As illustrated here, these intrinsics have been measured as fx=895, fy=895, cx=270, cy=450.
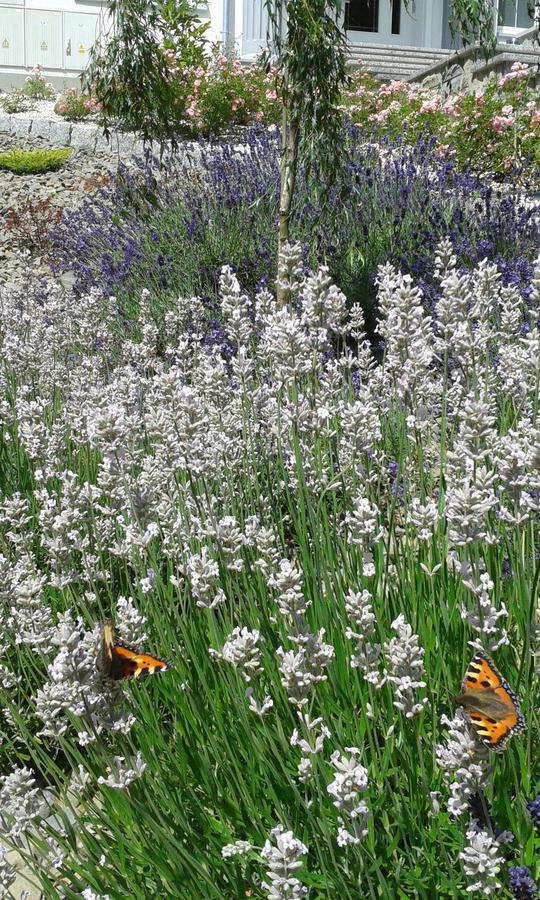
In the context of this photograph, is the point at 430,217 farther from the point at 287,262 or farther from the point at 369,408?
the point at 369,408

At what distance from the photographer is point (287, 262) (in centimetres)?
287

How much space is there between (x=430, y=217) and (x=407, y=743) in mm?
6516

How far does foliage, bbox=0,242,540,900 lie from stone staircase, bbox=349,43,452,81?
68.0ft

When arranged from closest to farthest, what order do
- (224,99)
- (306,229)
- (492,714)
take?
(492,714) < (306,229) < (224,99)

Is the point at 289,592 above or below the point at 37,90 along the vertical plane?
below

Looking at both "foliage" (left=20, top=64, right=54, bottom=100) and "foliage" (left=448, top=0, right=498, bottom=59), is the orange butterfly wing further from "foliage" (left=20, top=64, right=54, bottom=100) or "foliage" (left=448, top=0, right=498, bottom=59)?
"foliage" (left=20, top=64, right=54, bottom=100)

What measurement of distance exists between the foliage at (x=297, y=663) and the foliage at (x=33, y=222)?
9.99 metres

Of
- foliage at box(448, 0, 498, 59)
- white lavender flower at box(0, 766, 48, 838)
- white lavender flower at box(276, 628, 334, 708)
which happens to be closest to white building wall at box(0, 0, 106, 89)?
foliage at box(448, 0, 498, 59)

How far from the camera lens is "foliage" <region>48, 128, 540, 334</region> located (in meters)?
7.27

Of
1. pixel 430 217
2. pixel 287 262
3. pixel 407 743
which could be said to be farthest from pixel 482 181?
pixel 407 743

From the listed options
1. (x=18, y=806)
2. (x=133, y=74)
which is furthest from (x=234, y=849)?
(x=133, y=74)

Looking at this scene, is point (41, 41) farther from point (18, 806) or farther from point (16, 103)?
point (18, 806)

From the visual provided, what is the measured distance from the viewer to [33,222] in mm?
13227

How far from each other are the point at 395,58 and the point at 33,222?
1546 cm
